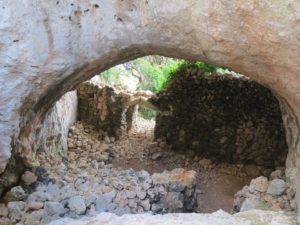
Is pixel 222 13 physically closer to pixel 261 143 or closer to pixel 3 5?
pixel 3 5

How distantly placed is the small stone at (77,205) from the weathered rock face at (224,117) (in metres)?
3.83

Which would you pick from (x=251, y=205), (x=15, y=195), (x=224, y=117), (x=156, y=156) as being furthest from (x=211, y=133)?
(x=15, y=195)

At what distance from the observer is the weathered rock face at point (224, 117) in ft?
21.7

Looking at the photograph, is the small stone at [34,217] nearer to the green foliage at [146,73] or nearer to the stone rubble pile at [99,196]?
the stone rubble pile at [99,196]

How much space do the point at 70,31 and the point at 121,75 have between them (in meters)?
5.79

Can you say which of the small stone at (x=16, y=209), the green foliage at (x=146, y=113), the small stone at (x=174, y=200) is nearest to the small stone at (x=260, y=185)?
the small stone at (x=174, y=200)

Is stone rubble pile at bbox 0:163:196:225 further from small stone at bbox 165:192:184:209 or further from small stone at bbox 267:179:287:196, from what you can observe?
small stone at bbox 267:179:287:196

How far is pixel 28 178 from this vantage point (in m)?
3.55

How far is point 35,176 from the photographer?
361 centimetres

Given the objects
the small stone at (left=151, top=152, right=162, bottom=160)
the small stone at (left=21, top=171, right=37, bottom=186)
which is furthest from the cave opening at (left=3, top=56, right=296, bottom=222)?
the small stone at (left=21, top=171, right=37, bottom=186)

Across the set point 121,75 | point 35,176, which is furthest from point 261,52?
point 121,75

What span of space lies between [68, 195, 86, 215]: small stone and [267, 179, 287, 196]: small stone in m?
1.61

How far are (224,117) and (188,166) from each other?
1.03 meters

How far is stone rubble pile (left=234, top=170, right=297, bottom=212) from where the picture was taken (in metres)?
3.38
